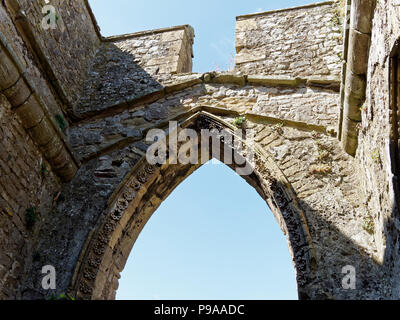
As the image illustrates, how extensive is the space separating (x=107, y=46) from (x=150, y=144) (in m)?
2.50

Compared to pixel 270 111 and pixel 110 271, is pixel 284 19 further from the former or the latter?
pixel 110 271

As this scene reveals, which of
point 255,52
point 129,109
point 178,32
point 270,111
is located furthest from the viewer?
point 178,32

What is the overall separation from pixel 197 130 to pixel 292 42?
1.87m

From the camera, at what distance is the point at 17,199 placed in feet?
15.1

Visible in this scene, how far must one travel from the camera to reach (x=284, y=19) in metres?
6.62

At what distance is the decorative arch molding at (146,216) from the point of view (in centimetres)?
435

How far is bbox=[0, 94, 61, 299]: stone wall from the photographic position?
438 cm

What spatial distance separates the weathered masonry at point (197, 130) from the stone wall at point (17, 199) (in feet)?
0.06

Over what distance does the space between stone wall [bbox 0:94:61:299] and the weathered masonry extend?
0.02m

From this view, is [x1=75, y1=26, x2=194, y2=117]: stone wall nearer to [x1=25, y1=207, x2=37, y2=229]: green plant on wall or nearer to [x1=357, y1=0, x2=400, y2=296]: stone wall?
[x1=25, y1=207, x2=37, y2=229]: green plant on wall

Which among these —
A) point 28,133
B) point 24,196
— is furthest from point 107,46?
point 24,196

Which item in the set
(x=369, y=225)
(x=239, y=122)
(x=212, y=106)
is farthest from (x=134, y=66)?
(x=369, y=225)

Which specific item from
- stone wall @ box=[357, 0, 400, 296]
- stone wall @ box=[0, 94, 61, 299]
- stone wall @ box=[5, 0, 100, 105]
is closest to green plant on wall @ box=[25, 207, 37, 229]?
stone wall @ box=[0, 94, 61, 299]

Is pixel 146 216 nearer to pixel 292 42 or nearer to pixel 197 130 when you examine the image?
pixel 197 130
